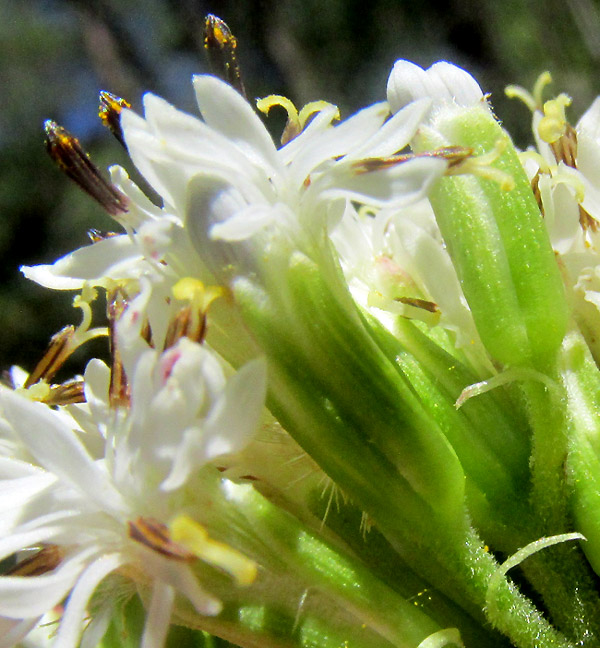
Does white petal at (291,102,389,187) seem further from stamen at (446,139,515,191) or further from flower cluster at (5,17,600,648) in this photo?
stamen at (446,139,515,191)

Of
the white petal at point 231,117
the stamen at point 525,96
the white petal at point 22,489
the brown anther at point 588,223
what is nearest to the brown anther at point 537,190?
the brown anther at point 588,223

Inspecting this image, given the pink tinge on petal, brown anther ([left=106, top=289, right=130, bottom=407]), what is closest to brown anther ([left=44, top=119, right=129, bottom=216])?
brown anther ([left=106, top=289, right=130, bottom=407])

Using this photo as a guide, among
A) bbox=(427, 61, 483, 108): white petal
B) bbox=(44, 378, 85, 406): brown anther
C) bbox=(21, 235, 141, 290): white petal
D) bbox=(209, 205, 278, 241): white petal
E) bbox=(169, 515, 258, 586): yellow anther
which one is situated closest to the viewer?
bbox=(169, 515, 258, 586): yellow anther

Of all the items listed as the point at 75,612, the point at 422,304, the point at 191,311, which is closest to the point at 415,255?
the point at 422,304

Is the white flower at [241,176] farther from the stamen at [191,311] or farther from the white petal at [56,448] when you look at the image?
the white petal at [56,448]

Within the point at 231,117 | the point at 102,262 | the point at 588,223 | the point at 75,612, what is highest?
the point at 231,117

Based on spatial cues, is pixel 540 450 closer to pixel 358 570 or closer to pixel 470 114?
pixel 358 570

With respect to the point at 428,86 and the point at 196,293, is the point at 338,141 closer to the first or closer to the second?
the point at 196,293
